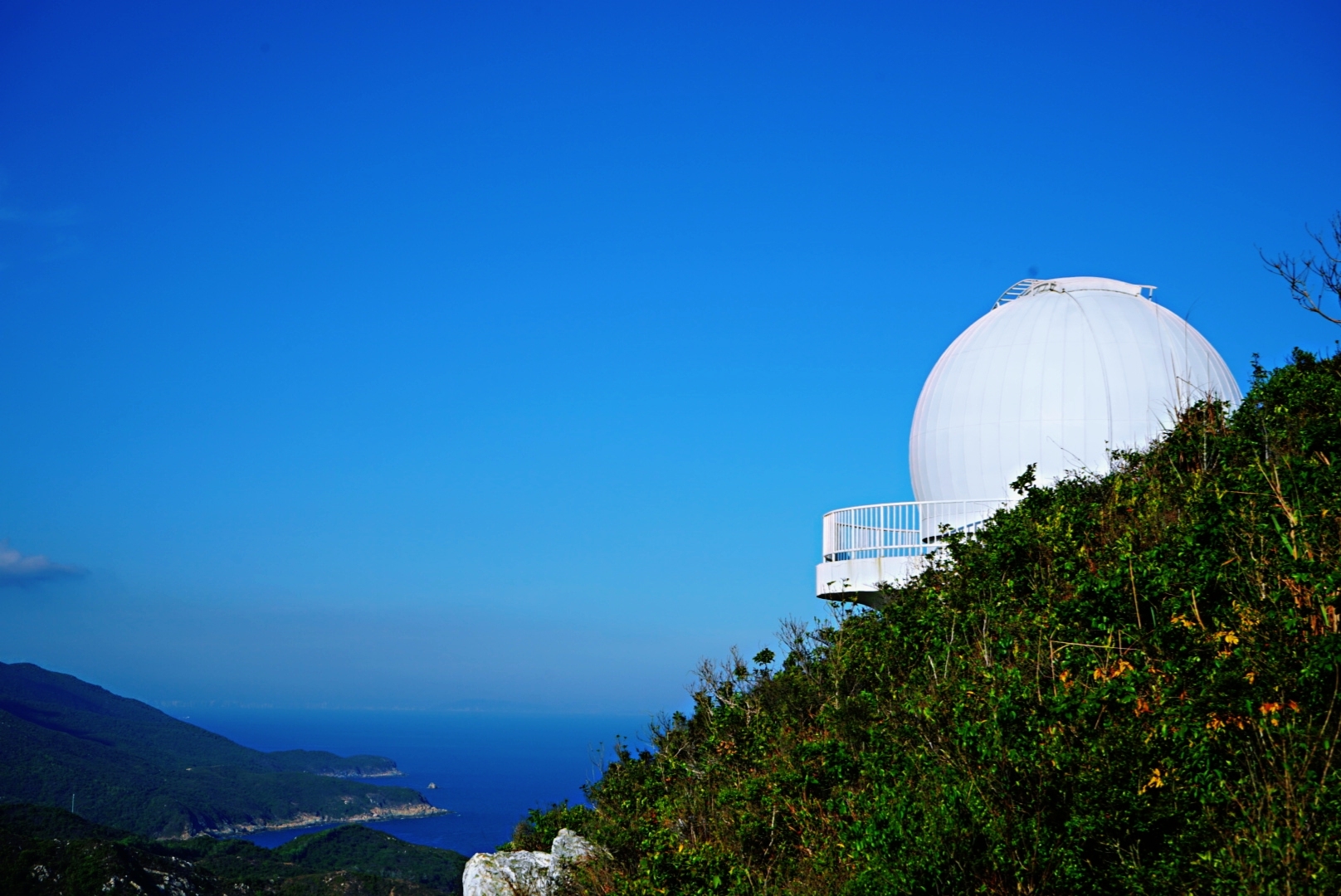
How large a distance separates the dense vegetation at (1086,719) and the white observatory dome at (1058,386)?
4225mm

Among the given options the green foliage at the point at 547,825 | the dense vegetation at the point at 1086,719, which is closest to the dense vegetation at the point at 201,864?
the green foliage at the point at 547,825

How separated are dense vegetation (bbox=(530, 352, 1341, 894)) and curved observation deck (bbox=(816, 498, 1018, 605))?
348cm

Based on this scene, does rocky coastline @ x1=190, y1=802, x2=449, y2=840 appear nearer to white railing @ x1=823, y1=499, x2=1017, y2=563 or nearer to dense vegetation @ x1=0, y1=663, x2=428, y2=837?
dense vegetation @ x1=0, y1=663, x2=428, y2=837

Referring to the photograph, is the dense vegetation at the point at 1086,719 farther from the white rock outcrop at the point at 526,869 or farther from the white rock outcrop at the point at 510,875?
the white rock outcrop at the point at 510,875

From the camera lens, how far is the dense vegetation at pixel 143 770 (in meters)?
104

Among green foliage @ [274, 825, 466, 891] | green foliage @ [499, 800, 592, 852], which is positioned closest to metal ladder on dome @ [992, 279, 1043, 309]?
green foliage @ [499, 800, 592, 852]

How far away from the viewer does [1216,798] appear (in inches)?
223

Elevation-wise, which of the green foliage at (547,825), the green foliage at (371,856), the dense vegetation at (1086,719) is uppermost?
the dense vegetation at (1086,719)

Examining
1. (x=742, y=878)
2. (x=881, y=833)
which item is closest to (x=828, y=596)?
(x=742, y=878)

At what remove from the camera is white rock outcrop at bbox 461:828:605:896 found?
11.2 m

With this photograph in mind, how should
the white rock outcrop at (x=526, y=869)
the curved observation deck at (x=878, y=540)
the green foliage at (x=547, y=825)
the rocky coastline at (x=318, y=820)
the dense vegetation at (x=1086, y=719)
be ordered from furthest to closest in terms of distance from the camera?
the rocky coastline at (x=318, y=820) → the curved observation deck at (x=878, y=540) → the green foliage at (x=547, y=825) → the white rock outcrop at (x=526, y=869) → the dense vegetation at (x=1086, y=719)

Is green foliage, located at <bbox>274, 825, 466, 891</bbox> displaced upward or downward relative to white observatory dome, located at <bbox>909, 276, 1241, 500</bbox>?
downward

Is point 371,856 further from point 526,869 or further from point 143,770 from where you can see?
point 526,869

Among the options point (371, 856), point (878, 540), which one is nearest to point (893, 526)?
point (878, 540)
